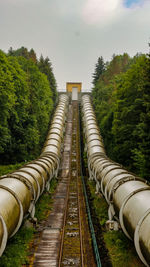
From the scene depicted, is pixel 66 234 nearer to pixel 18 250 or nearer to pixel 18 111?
pixel 18 250

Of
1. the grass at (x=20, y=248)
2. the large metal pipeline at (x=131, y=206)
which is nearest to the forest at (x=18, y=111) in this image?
the grass at (x=20, y=248)

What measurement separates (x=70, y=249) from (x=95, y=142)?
2305cm

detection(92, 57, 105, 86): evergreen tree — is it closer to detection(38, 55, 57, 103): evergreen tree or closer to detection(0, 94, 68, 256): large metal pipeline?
detection(38, 55, 57, 103): evergreen tree

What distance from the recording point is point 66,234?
16344 mm

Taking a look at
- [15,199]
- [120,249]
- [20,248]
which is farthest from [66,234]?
[15,199]

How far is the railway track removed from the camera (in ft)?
42.9

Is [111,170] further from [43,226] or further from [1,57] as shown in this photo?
[1,57]

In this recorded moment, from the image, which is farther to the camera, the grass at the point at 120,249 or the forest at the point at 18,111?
the forest at the point at 18,111

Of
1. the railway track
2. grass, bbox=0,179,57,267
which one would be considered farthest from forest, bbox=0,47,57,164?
grass, bbox=0,179,57,267

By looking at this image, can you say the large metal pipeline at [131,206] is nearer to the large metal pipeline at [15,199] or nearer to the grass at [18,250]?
the large metal pipeline at [15,199]

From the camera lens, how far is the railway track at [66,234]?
1307cm

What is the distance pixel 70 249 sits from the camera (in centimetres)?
1428

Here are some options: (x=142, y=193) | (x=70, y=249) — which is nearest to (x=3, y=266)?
(x=70, y=249)

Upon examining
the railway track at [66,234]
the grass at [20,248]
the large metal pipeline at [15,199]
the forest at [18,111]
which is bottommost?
the railway track at [66,234]
